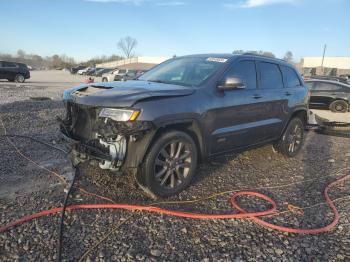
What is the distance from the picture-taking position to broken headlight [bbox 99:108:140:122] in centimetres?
358

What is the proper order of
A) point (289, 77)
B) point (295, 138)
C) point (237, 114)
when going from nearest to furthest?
1. point (237, 114)
2. point (289, 77)
3. point (295, 138)

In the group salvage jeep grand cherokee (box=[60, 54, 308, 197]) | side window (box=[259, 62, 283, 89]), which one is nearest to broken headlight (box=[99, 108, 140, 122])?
salvage jeep grand cherokee (box=[60, 54, 308, 197])

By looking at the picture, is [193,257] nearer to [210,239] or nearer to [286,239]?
[210,239]

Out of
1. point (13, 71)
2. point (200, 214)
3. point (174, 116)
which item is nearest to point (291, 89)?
point (174, 116)

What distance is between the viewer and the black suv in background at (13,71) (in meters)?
24.3

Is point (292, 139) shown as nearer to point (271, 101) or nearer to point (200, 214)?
point (271, 101)

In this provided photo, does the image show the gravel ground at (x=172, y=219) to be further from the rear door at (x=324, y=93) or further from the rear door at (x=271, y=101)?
the rear door at (x=324, y=93)

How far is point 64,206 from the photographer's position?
3504 mm

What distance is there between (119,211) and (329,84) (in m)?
14.6

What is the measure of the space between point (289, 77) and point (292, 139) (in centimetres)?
118

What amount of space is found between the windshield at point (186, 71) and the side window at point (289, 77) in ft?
5.84

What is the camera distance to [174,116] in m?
3.89

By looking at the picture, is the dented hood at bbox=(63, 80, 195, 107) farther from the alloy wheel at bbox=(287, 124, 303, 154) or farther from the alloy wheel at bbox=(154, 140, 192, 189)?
the alloy wheel at bbox=(287, 124, 303, 154)

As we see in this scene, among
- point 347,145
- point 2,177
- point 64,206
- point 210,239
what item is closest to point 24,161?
point 2,177
